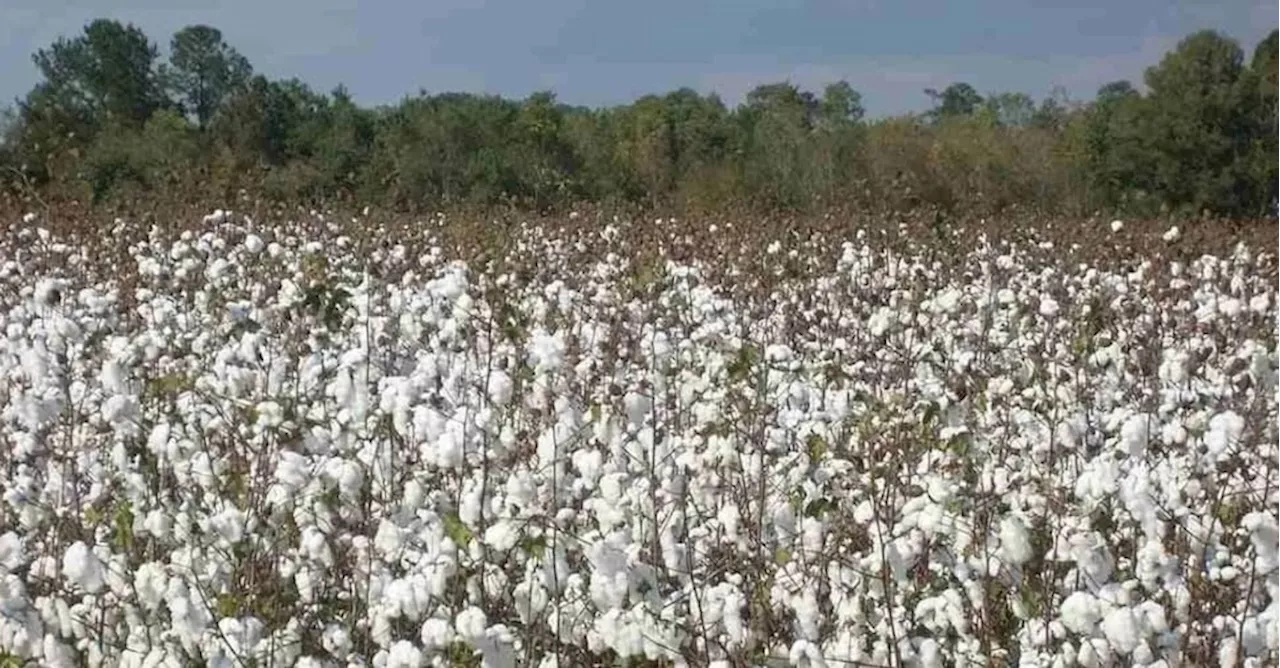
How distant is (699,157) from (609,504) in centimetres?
2953

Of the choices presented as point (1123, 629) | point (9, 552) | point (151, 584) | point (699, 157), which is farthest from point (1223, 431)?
point (699, 157)

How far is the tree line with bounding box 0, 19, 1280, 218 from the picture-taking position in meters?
20.7

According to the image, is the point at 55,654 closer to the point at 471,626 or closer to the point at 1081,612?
the point at 471,626

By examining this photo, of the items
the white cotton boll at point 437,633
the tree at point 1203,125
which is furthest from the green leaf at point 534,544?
the tree at point 1203,125

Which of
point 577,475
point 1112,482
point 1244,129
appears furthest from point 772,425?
point 1244,129

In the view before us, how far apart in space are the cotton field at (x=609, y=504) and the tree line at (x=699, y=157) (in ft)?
37.5

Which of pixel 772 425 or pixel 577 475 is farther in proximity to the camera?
pixel 772 425

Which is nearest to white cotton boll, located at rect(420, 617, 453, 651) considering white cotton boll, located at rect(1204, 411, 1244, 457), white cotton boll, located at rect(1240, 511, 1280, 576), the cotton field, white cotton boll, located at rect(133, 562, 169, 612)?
the cotton field

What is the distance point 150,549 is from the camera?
3498 millimetres

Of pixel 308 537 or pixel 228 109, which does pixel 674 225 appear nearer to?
pixel 308 537

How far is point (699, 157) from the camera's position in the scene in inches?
1291

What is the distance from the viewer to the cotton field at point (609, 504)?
303 centimetres

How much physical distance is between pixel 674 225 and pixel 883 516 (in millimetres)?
10376

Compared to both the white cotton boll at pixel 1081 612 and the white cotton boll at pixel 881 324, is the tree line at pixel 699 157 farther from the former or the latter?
the white cotton boll at pixel 1081 612
